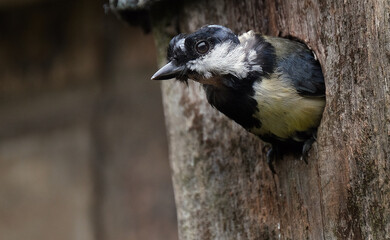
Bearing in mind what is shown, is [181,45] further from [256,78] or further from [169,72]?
[256,78]

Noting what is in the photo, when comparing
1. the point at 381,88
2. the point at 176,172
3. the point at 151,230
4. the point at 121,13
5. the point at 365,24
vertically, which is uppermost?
the point at 121,13

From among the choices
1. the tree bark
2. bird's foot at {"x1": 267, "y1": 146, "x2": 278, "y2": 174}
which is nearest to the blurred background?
the tree bark

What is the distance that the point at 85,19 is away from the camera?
4.50 meters

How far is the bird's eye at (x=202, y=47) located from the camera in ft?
8.94

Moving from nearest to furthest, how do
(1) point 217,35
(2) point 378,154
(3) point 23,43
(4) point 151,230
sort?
1. (2) point 378,154
2. (1) point 217,35
3. (4) point 151,230
4. (3) point 23,43

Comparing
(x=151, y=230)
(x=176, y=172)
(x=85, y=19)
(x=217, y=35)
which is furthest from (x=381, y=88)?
(x=85, y=19)

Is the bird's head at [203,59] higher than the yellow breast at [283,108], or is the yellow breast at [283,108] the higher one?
the bird's head at [203,59]

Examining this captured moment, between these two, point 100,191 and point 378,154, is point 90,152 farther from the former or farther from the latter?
point 378,154

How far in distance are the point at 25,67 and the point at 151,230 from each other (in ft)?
3.82

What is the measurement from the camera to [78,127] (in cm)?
446

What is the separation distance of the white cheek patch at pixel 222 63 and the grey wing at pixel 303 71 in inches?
5.3

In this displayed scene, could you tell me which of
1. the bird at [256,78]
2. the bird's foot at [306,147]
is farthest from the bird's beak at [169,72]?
the bird's foot at [306,147]

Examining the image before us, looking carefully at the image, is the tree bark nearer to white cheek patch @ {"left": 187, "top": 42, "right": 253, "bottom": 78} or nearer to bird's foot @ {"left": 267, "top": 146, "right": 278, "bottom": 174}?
bird's foot @ {"left": 267, "top": 146, "right": 278, "bottom": 174}

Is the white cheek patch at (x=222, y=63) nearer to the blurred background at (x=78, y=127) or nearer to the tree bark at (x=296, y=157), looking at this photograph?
the tree bark at (x=296, y=157)
